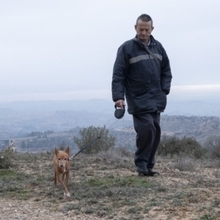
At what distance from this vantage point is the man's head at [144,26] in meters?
6.68

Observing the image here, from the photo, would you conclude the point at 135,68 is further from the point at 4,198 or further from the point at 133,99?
the point at 4,198

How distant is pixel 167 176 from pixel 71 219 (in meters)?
2.54

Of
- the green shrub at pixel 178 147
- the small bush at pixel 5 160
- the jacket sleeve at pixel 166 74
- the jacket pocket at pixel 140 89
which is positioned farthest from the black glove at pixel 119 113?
the green shrub at pixel 178 147

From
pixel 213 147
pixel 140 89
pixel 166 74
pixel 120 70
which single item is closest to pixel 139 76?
pixel 140 89

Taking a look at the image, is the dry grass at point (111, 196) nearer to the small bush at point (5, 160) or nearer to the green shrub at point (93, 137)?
the small bush at point (5, 160)

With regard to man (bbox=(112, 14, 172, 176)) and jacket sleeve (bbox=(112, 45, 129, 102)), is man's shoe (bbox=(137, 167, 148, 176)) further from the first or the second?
jacket sleeve (bbox=(112, 45, 129, 102))

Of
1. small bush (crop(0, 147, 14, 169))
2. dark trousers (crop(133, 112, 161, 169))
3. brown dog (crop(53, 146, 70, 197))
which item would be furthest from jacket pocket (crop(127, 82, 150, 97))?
small bush (crop(0, 147, 14, 169))

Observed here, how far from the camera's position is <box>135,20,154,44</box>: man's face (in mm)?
6680

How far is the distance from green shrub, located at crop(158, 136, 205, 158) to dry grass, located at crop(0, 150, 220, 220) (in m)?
5.49

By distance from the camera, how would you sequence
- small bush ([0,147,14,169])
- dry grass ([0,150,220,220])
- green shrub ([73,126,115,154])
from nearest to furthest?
dry grass ([0,150,220,220]), small bush ([0,147,14,169]), green shrub ([73,126,115,154])

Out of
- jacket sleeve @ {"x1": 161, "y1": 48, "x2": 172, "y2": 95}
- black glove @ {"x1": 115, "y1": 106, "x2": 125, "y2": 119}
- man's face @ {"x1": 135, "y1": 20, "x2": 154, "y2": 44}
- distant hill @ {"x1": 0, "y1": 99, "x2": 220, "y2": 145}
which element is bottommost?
distant hill @ {"x1": 0, "y1": 99, "x2": 220, "y2": 145}

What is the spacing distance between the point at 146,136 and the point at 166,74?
1.01m

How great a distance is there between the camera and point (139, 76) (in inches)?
268

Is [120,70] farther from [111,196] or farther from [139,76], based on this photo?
[111,196]
